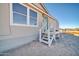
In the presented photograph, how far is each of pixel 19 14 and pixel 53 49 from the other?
0.95 m

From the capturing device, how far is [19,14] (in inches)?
116

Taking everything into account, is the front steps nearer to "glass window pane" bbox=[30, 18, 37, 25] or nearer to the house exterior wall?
the house exterior wall

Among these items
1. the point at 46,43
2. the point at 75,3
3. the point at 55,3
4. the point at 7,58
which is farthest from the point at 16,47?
the point at 75,3

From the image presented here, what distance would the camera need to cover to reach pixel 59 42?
281 cm

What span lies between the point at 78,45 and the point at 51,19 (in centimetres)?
69

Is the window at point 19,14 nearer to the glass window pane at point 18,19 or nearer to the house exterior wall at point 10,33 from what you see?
the glass window pane at point 18,19

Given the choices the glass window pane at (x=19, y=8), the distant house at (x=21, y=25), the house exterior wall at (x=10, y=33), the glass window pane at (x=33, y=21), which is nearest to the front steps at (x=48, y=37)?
the distant house at (x=21, y=25)

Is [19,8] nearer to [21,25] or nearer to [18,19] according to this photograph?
[18,19]

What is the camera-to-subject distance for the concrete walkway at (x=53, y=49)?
2.54 metres

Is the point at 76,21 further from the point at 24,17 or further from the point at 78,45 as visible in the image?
the point at 24,17

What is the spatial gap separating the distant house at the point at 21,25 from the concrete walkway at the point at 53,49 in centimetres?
16

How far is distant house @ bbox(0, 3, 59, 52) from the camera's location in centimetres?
259

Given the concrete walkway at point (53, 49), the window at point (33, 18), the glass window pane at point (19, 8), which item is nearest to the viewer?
the concrete walkway at point (53, 49)

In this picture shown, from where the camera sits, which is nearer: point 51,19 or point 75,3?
point 75,3
